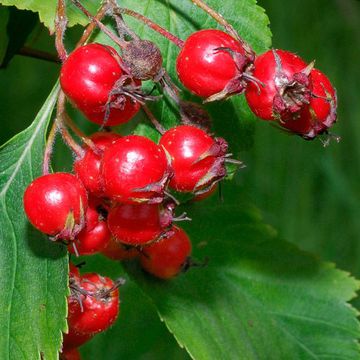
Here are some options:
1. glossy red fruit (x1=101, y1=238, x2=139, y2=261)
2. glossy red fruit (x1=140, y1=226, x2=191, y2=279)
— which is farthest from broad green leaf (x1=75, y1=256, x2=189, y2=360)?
glossy red fruit (x1=101, y1=238, x2=139, y2=261)

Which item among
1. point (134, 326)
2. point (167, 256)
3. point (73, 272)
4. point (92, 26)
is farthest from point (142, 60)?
point (134, 326)

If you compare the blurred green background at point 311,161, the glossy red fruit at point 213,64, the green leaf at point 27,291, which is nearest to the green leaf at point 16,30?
the green leaf at point 27,291

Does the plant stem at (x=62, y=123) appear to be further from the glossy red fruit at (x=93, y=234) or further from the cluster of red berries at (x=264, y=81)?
the cluster of red berries at (x=264, y=81)

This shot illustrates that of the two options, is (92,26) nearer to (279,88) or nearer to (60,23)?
(60,23)

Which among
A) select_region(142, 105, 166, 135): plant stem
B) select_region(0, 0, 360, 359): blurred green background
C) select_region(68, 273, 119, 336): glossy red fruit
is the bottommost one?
select_region(0, 0, 360, 359): blurred green background

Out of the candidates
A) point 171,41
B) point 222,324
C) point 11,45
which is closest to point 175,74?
point 171,41

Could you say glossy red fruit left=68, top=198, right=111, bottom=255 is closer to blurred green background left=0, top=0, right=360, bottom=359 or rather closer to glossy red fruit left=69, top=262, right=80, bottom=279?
glossy red fruit left=69, top=262, right=80, bottom=279
